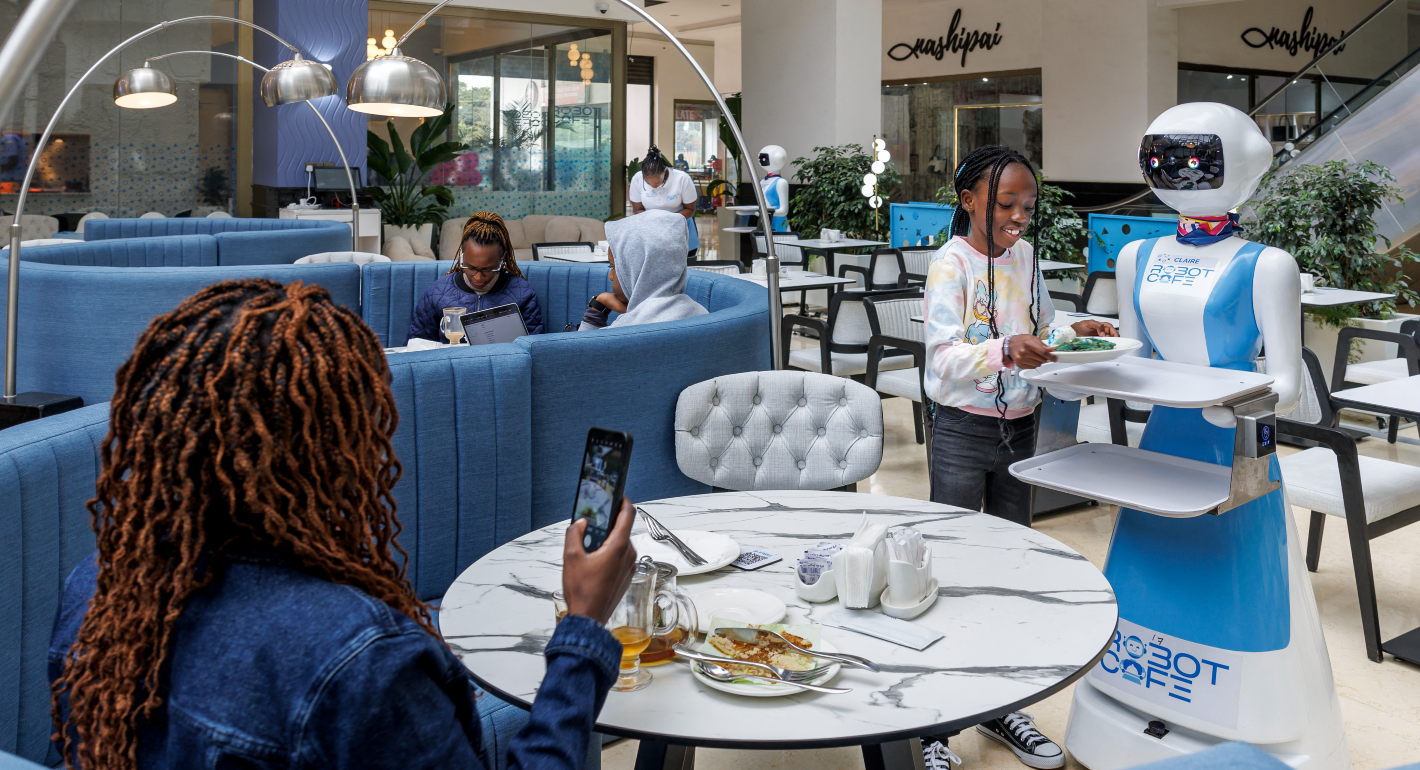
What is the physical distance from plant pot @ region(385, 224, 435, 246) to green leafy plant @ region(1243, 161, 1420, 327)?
769 cm

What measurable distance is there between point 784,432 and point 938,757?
0.89 meters

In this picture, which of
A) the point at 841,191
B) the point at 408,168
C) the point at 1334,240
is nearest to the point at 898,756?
the point at 1334,240

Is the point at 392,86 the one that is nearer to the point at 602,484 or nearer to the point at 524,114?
the point at 602,484

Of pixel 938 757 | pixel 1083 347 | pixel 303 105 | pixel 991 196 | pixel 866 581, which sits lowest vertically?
pixel 938 757

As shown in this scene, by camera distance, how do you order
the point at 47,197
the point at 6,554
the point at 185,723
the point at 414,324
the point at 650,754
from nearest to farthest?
the point at 185,723 < the point at 6,554 < the point at 650,754 < the point at 414,324 < the point at 47,197

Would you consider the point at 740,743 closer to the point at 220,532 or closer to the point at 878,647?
the point at 878,647

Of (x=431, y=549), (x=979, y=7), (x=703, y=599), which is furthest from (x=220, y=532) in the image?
(x=979, y=7)

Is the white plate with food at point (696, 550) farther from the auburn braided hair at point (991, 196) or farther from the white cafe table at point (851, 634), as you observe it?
the auburn braided hair at point (991, 196)

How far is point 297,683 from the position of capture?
35.7 inches

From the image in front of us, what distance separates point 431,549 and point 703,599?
1232 millimetres

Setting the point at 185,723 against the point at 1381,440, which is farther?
the point at 1381,440

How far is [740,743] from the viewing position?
1253mm

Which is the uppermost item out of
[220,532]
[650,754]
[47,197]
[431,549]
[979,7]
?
[979,7]

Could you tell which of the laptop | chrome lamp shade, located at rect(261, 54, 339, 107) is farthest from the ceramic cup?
chrome lamp shade, located at rect(261, 54, 339, 107)
